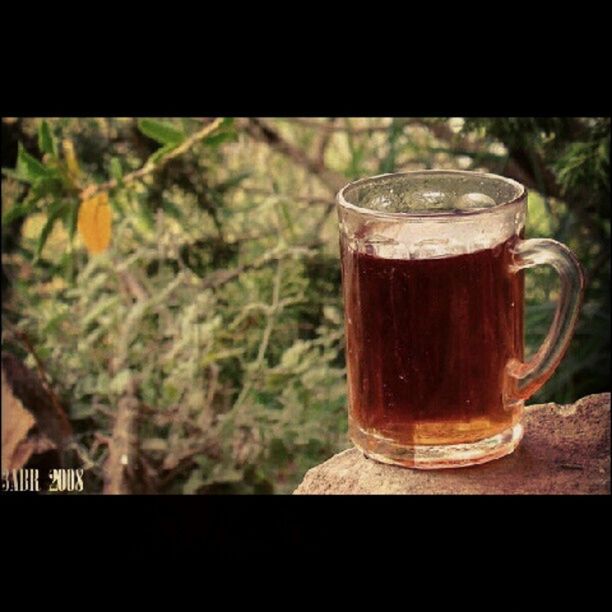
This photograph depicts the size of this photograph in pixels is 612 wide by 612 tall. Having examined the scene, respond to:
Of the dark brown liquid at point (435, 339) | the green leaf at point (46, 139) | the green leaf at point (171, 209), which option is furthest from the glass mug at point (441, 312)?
the green leaf at point (171, 209)


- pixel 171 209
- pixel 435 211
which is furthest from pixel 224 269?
pixel 435 211

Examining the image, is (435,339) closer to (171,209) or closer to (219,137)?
(219,137)

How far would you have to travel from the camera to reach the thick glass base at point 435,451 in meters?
0.63

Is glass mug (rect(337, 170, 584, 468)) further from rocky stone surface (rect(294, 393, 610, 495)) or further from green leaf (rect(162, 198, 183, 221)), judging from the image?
green leaf (rect(162, 198, 183, 221))

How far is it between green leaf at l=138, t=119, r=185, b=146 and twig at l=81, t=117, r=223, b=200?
0.01 meters

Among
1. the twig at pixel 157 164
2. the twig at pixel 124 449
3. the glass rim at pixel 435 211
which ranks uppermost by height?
the glass rim at pixel 435 211

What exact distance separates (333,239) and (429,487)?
0.50 metres

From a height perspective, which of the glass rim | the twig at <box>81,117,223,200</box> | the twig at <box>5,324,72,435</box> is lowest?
the twig at <box>5,324,72,435</box>

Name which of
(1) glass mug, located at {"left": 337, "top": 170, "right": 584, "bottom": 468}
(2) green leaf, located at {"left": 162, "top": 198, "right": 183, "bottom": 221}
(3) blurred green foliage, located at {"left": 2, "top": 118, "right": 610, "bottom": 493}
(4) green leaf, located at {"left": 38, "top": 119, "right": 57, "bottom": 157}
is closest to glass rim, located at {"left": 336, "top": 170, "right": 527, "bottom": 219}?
(1) glass mug, located at {"left": 337, "top": 170, "right": 584, "bottom": 468}

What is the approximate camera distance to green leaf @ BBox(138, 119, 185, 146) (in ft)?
3.02

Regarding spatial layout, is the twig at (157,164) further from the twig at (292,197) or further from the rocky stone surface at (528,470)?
the rocky stone surface at (528,470)

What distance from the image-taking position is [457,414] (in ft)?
2.02
